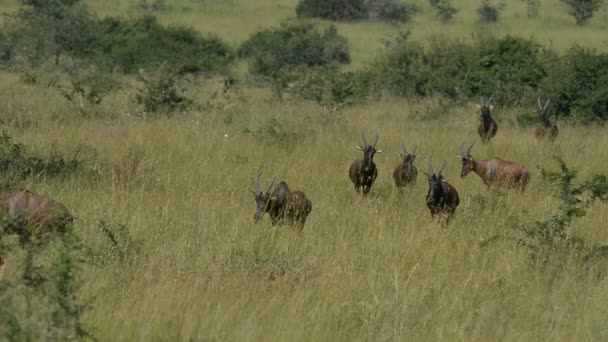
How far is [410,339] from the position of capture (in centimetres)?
404

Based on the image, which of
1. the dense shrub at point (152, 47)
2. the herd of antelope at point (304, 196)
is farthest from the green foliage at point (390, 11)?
the herd of antelope at point (304, 196)

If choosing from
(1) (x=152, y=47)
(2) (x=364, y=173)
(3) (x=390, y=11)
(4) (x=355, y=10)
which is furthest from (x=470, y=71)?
(4) (x=355, y=10)

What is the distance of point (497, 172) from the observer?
9125mm

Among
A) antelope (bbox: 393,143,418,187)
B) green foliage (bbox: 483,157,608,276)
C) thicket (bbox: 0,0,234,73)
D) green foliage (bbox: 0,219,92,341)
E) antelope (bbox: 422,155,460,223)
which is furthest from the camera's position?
thicket (bbox: 0,0,234,73)

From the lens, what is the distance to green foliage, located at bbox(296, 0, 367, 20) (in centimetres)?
3312

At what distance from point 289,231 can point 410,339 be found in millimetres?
2096

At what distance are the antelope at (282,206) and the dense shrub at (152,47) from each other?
15.4m

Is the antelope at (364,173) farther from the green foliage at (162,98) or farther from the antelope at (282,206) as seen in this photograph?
the green foliage at (162,98)

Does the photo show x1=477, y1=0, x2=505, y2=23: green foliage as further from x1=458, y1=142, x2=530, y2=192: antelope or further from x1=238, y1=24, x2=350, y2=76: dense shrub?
x1=458, y1=142, x2=530, y2=192: antelope

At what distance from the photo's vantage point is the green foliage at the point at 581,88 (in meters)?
16.3

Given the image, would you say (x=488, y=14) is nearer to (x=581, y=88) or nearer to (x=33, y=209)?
(x=581, y=88)

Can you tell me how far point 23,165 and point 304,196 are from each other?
2358 mm

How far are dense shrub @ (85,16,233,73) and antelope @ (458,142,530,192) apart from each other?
13.4 meters

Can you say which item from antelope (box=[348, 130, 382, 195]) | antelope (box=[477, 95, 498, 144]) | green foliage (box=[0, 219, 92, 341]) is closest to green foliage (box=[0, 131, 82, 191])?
antelope (box=[348, 130, 382, 195])
